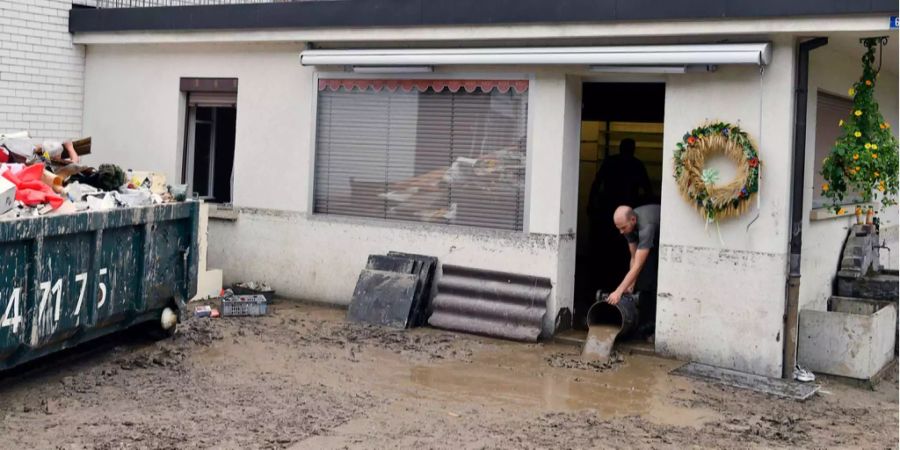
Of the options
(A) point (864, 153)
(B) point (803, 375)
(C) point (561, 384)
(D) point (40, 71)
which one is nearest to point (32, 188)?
(C) point (561, 384)

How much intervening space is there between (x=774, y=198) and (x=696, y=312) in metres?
1.30

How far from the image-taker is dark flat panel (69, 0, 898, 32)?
855 centimetres

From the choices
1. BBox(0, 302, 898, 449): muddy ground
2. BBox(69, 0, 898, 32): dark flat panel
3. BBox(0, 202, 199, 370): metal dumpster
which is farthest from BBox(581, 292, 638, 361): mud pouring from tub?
BBox(0, 202, 199, 370): metal dumpster

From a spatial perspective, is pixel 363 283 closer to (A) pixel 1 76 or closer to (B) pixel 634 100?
(B) pixel 634 100

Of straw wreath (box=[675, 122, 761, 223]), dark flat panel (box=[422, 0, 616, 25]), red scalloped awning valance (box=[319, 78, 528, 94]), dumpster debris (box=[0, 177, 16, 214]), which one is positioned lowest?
dumpster debris (box=[0, 177, 16, 214])

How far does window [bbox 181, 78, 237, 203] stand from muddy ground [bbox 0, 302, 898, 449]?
11.4ft

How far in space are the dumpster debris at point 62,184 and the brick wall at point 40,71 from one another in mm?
3443

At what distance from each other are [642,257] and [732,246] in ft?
3.07

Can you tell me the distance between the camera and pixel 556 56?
955 cm

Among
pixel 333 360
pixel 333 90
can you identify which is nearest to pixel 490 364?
pixel 333 360

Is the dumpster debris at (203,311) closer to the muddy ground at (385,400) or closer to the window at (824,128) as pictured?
the muddy ground at (385,400)

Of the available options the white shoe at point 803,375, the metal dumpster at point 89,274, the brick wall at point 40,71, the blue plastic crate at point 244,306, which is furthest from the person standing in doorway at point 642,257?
the brick wall at point 40,71

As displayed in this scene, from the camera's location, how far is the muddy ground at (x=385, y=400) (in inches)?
264

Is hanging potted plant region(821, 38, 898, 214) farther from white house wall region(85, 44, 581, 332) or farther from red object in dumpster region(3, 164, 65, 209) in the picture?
red object in dumpster region(3, 164, 65, 209)
